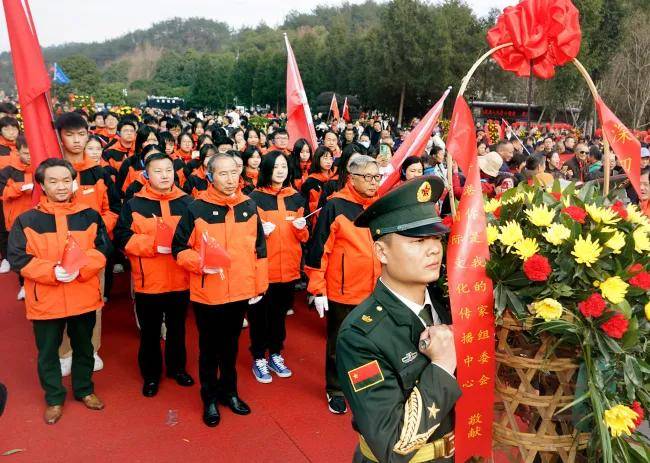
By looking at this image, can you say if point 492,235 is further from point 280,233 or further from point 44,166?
point 44,166

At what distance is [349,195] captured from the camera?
3.74 metres

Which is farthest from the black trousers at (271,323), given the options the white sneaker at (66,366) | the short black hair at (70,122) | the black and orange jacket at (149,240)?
the short black hair at (70,122)

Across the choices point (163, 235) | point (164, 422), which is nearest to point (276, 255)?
point (163, 235)

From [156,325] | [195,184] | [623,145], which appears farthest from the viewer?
[195,184]

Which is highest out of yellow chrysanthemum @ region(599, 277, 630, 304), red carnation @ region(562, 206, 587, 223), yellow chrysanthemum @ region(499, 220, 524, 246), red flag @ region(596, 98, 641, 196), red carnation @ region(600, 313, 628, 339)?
red flag @ region(596, 98, 641, 196)

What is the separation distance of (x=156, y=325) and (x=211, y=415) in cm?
81

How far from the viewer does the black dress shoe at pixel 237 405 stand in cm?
375

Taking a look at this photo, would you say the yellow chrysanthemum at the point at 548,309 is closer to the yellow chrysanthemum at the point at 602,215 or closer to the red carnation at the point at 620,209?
the yellow chrysanthemum at the point at 602,215

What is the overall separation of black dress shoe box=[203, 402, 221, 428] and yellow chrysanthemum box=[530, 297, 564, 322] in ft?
8.46

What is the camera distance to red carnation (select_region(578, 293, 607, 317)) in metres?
1.62

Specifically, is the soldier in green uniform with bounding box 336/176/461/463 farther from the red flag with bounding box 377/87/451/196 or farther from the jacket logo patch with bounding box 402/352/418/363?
the red flag with bounding box 377/87/451/196

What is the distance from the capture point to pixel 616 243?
173 cm

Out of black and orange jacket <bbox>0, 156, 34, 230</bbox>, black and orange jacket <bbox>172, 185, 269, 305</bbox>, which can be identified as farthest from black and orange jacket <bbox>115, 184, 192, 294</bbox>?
black and orange jacket <bbox>0, 156, 34, 230</bbox>

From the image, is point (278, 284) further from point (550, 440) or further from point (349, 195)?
point (550, 440)
